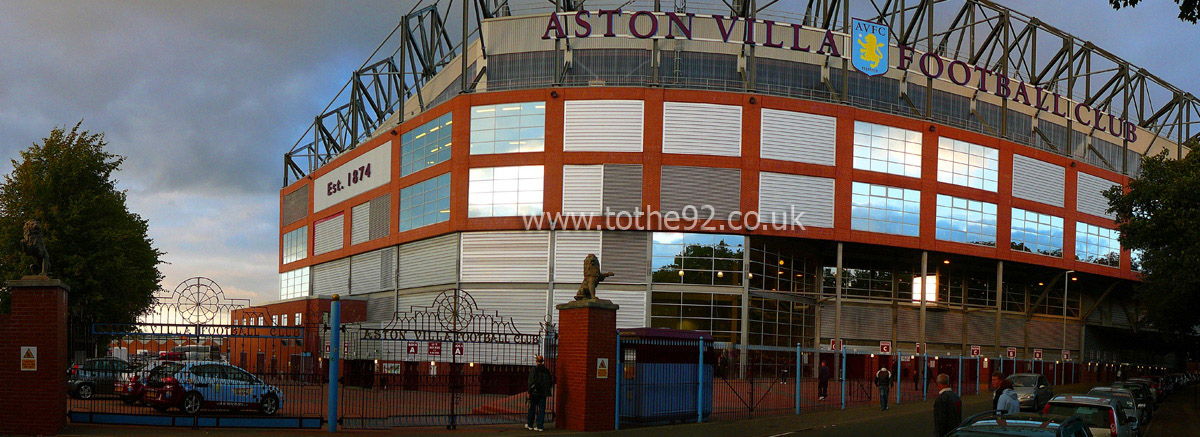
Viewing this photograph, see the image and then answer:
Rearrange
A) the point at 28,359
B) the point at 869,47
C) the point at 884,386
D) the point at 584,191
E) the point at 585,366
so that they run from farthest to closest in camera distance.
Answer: the point at 869,47 → the point at 584,191 → the point at 884,386 → the point at 585,366 → the point at 28,359

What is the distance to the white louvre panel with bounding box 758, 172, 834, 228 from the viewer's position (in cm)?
5075

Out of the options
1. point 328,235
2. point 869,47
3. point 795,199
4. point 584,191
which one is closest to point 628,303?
point 584,191

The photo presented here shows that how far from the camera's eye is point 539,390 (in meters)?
21.5

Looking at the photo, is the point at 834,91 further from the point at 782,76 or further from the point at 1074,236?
the point at 1074,236

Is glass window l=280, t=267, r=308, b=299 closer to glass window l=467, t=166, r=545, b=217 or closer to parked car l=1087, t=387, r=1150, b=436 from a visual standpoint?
glass window l=467, t=166, r=545, b=217

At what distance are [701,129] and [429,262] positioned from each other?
58.2 feet

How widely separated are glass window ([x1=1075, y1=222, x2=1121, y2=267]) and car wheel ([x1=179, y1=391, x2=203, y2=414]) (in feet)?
193

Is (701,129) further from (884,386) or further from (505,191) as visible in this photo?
(884,386)

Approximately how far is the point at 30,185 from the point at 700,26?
34782 millimetres

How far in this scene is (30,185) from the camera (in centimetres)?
3900

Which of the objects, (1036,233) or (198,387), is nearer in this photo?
(198,387)

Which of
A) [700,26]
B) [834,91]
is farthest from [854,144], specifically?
[700,26]

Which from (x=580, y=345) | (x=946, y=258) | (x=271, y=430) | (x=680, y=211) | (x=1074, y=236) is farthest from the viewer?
(x=1074, y=236)

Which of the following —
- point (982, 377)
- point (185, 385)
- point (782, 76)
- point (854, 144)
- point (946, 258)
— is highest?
point (782, 76)
